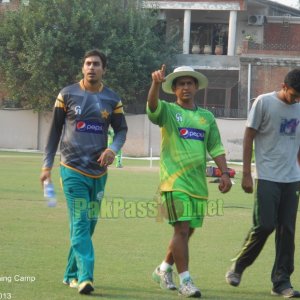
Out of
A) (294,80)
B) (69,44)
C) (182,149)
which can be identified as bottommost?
(182,149)

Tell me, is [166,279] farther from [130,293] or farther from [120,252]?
[120,252]

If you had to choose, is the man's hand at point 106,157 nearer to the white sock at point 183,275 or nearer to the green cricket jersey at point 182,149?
the green cricket jersey at point 182,149

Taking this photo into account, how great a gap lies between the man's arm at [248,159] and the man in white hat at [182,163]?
0.52ft

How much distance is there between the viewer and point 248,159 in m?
7.96

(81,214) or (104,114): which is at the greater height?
(104,114)

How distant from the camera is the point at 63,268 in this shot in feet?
29.0

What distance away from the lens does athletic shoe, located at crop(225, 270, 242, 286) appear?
816 centimetres

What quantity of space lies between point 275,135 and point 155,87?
4.08ft

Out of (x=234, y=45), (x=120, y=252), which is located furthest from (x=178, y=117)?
(x=234, y=45)

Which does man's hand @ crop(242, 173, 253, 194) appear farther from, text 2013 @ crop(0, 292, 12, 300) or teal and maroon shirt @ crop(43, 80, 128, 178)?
text 2013 @ crop(0, 292, 12, 300)

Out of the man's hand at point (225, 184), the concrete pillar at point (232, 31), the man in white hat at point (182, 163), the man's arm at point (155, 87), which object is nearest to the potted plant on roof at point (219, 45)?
the concrete pillar at point (232, 31)

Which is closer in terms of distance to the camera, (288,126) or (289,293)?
(289,293)

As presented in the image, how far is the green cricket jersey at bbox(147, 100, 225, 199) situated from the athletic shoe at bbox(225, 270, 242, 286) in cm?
83

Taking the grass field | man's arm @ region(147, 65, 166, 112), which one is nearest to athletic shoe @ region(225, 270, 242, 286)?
the grass field
